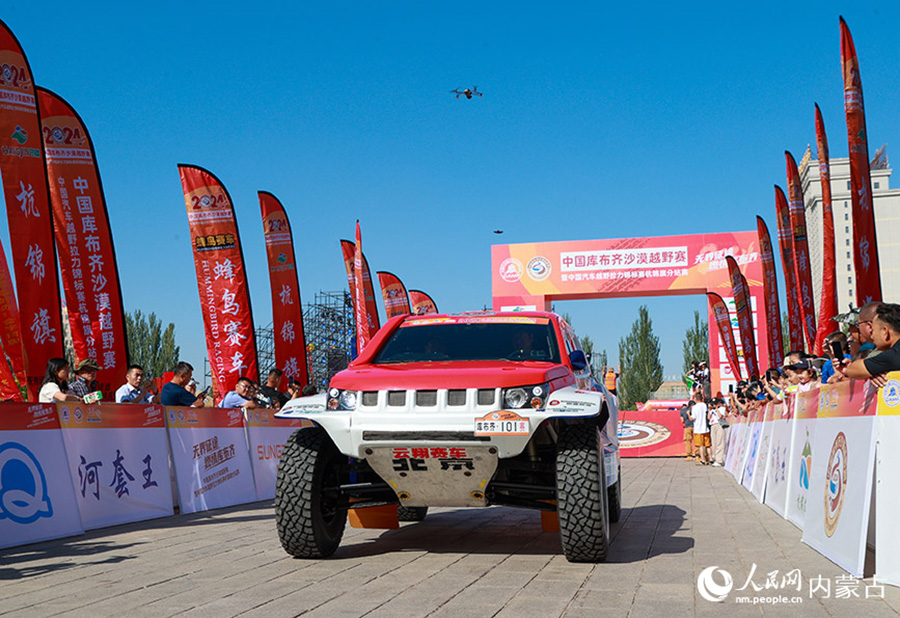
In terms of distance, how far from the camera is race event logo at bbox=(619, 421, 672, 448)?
101ft

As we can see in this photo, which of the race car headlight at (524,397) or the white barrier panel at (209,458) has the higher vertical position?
the race car headlight at (524,397)

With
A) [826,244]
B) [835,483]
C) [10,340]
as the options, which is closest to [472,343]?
[835,483]

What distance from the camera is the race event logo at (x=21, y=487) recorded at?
8.12 metres

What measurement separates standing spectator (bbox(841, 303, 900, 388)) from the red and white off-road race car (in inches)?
71.3

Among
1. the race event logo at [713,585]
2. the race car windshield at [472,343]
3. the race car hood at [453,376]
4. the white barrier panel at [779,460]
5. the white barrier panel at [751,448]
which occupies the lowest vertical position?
the white barrier panel at [751,448]

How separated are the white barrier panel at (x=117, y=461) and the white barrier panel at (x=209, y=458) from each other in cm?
33

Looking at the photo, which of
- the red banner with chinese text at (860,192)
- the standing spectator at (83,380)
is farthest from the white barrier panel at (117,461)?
the red banner with chinese text at (860,192)

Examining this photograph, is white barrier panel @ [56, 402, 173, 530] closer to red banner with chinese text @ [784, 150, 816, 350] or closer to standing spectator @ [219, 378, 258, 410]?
standing spectator @ [219, 378, 258, 410]

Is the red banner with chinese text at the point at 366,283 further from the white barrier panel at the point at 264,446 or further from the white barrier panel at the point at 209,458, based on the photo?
the white barrier panel at the point at 209,458

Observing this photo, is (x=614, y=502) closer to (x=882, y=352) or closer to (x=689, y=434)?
(x=882, y=352)

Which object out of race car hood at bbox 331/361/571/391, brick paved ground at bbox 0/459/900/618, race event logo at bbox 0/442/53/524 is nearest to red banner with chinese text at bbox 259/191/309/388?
brick paved ground at bbox 0/459/900/618

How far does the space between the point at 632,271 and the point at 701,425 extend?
1961cm

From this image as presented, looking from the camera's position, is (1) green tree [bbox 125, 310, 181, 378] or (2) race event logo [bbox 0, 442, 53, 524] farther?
(1) green tree [bbox 125, 310, 181, 378]

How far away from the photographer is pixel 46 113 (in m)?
13.5
